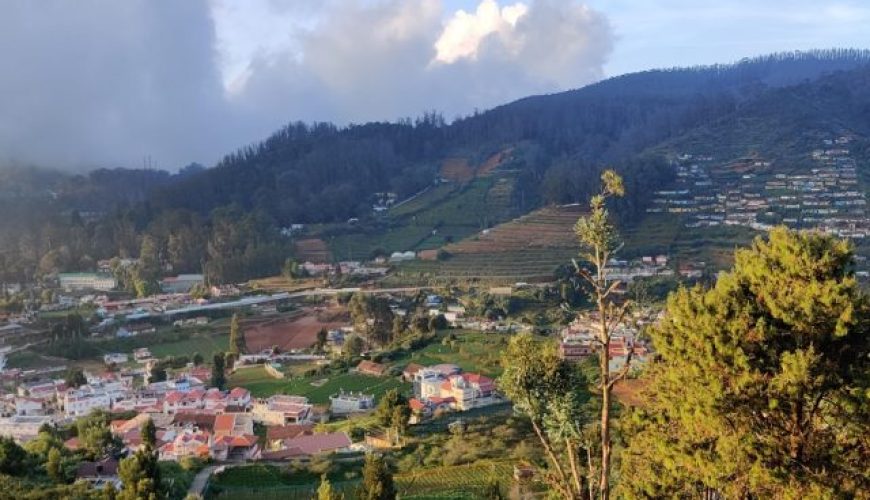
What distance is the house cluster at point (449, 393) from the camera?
2477cm

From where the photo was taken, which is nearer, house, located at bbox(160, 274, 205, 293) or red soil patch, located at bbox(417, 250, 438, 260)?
red soil patch, located at bbox(417, 250, 438, 260)

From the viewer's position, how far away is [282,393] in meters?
28.8

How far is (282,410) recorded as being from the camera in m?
25.5

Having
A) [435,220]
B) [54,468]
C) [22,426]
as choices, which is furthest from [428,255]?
[54,468]

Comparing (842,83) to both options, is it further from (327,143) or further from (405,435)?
(405,435)

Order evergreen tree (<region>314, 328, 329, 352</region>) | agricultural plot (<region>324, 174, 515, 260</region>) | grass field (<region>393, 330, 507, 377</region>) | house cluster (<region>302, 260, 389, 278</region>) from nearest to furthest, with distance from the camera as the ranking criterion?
grass field (<region>393, 330, 507, 377</region>) → evergreen tree (<region>314, 328, 329, 352</region>) → house cluster (<region>302, 260, 389, 278</region>) → agricultural plot (<region>324, 174, 515, 260</region>)

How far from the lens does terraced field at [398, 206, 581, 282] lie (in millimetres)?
46969

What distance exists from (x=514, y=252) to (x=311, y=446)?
30778 millimetres

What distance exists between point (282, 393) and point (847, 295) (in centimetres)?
2453

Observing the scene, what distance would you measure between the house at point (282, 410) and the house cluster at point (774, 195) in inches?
1218

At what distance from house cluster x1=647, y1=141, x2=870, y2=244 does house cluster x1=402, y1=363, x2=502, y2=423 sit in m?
26.3

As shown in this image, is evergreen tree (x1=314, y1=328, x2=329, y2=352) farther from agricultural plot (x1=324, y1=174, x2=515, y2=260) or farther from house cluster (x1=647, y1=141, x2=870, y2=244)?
house cluster (x1=647, y1=141, x2=870, y2=244)

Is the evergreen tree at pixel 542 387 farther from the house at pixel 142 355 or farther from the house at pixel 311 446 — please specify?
the house at pixel 142 355

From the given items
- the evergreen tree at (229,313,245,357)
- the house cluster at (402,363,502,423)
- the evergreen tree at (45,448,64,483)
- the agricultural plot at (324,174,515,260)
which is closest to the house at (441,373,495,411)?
the house cluster at (402,363,502,423)
